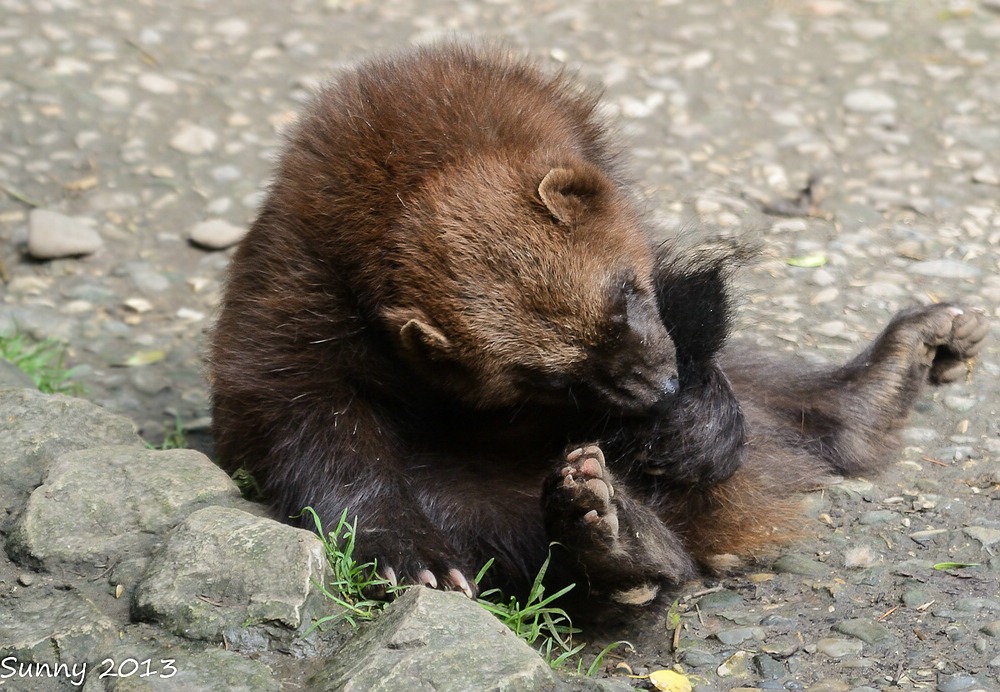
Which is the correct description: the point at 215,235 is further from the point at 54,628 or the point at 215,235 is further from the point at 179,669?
the point at 179,669

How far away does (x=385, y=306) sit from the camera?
11.8 ft

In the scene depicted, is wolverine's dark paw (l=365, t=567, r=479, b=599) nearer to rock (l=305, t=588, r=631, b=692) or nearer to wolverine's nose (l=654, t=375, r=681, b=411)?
rock (l=305, t=588, r=631, b=692)

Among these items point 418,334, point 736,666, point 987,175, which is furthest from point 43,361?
point 987,175

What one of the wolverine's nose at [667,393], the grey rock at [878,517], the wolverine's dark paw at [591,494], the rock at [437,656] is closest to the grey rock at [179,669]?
the rock at [437,656]

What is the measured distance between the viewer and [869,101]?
713 cm

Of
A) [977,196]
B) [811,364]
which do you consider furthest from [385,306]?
[977,196]

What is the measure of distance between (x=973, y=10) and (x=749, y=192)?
2.87 m

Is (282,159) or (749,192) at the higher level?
(282,159)

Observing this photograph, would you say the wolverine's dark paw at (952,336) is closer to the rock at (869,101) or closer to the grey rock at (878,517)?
the grey rock at (878,517)

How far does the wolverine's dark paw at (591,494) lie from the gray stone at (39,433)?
147cm

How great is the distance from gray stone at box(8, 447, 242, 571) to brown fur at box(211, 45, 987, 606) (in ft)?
0.89

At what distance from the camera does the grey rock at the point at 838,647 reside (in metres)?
3.27

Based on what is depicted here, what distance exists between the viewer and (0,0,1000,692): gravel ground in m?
3.57

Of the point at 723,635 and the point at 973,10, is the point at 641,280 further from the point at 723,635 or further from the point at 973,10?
the point at 973,10
